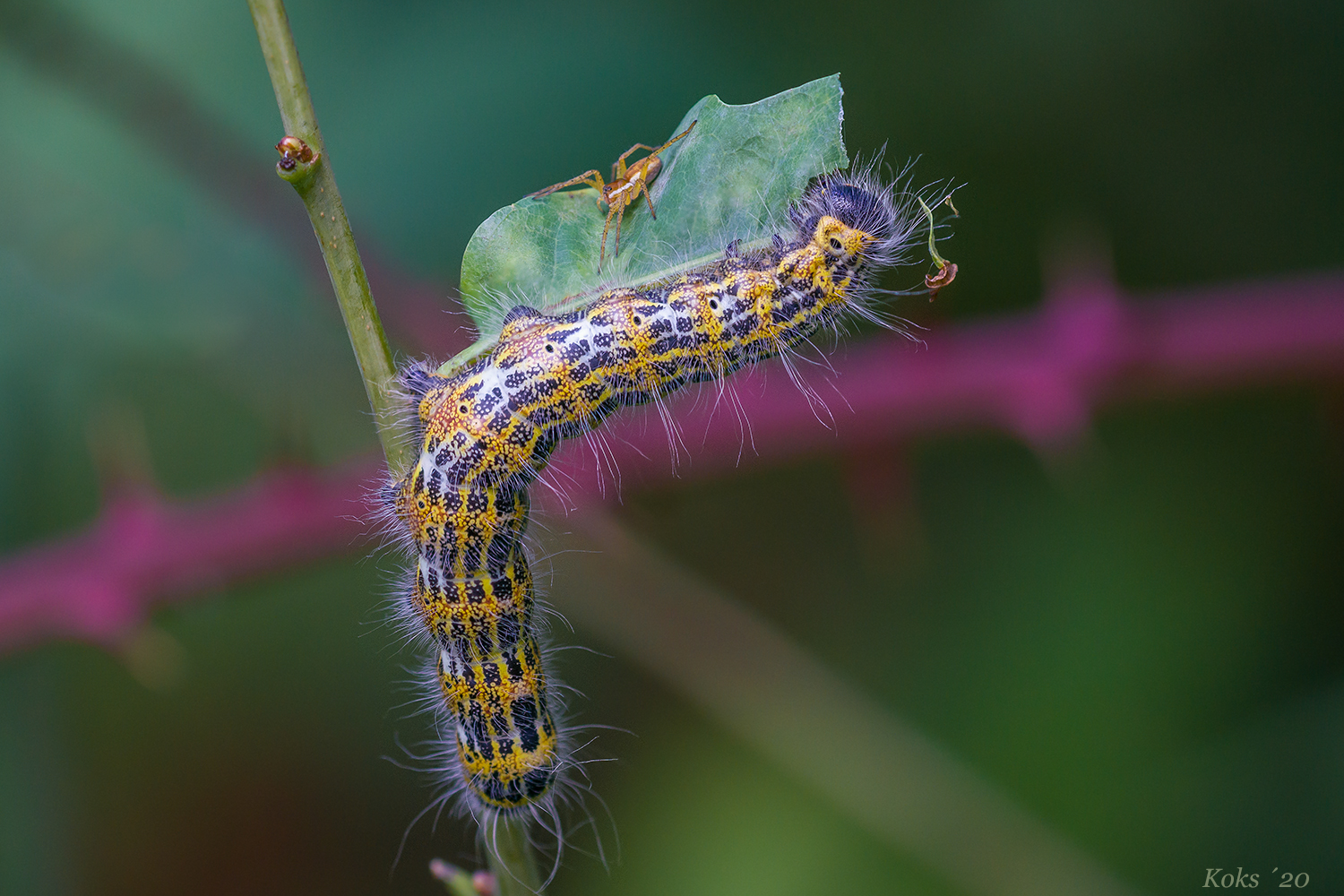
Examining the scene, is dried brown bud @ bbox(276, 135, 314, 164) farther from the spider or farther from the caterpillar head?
the caterpillar head

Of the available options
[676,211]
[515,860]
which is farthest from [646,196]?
[515,860]

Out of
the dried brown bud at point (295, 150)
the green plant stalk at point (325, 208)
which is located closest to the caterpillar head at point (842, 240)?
the green plant stalk at point (325, 208)

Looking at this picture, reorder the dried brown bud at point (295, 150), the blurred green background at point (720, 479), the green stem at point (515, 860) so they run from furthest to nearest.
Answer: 1. the blurred green background at point (720, 479)
2. the green stem at point (515, 860)
3. the dried brown bud at point (295, 150)

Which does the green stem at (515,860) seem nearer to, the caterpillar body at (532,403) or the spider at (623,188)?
the caterpillar body at (532,403)

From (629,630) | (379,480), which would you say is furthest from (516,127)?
(629,630)

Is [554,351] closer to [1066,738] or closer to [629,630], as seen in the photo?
[629,630]

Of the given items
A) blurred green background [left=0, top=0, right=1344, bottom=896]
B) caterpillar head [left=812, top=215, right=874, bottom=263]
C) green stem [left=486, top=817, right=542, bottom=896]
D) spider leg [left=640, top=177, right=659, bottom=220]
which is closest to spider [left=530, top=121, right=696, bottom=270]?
spider leg [left=640, top=177, right=659, bottom=220]
